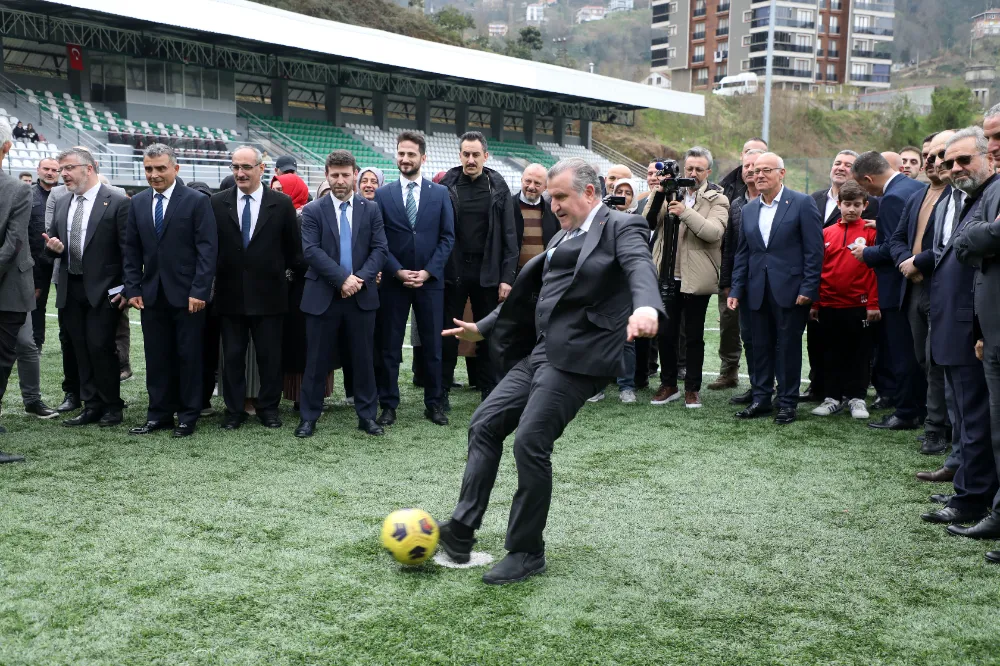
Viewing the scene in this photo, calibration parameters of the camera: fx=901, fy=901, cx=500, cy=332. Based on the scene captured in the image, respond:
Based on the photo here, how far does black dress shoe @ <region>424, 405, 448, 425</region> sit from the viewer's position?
23.9ft

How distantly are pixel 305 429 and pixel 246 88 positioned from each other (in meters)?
31.7

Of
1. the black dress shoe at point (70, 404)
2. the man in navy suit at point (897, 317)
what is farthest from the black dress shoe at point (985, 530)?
the black dress shoe at point (70, 404)

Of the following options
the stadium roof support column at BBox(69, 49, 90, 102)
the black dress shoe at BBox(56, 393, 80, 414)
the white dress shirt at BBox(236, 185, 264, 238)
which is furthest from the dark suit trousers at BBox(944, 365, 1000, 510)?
the stadium roof support column at BBox(69, 49, 90, 102)

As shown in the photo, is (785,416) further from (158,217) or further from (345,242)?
(158,217)

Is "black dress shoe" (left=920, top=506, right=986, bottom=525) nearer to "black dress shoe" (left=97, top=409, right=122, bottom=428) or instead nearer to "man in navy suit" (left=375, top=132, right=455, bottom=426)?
"man in navy suit" (left=375, top=132, right=455, bottom=426)

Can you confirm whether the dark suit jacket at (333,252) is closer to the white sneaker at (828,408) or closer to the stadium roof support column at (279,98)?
the white sneaker at (828,408)

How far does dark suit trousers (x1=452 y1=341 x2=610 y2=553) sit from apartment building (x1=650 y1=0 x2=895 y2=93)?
3300 inches

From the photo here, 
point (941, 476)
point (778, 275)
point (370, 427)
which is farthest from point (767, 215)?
point (370, 427)

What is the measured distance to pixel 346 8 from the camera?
60.4 meters

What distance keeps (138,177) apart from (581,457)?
69.0 ft

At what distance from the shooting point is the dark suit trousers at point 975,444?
4.79 m

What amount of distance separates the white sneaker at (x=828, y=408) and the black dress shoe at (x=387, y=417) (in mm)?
3545

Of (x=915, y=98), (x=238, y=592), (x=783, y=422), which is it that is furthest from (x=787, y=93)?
(x=238, y=592)

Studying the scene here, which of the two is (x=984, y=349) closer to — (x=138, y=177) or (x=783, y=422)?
(x=783, y=422)
